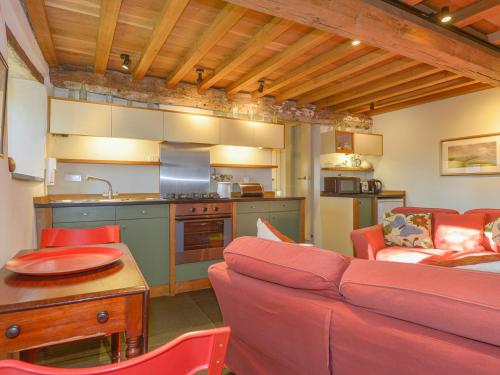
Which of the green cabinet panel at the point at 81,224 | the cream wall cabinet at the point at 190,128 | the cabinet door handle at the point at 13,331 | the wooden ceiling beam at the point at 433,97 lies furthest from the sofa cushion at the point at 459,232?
the cabinet door handle at the point at 13,331

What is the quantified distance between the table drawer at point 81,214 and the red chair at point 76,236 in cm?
106

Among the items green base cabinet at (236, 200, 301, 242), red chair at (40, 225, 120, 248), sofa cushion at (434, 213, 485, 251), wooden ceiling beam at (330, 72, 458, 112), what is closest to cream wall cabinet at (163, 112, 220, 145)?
green base cabinet at (236, 200, 301, 242)

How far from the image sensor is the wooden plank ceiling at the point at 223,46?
2600 millimetres

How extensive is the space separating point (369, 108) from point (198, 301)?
441 cm

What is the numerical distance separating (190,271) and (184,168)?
1.42 metres

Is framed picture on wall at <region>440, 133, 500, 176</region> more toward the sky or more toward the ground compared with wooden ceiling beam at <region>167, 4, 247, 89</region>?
more toward the ground

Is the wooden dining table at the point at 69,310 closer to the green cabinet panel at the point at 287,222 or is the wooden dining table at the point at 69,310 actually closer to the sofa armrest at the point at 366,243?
the sofa armrest at the point at 366,243

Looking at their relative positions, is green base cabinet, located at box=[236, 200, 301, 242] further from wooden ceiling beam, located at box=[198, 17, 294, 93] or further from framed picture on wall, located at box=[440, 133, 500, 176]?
framed picture on wall, located at box=[440, 133, 500, 176]

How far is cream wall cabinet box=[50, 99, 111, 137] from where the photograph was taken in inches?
132

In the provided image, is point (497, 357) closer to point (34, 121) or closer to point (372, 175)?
point (34, 121)

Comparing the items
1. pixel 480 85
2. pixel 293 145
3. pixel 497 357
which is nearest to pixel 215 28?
pixel 497 357

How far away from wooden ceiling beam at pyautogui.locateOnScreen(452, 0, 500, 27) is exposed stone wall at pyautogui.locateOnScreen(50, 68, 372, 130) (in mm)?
2696

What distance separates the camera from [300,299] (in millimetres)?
1202

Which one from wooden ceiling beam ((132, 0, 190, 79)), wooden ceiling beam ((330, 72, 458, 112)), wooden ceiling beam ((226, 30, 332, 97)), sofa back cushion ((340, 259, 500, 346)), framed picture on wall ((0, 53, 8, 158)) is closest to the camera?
sofa back cushion ((340, 259, 500, 346))
